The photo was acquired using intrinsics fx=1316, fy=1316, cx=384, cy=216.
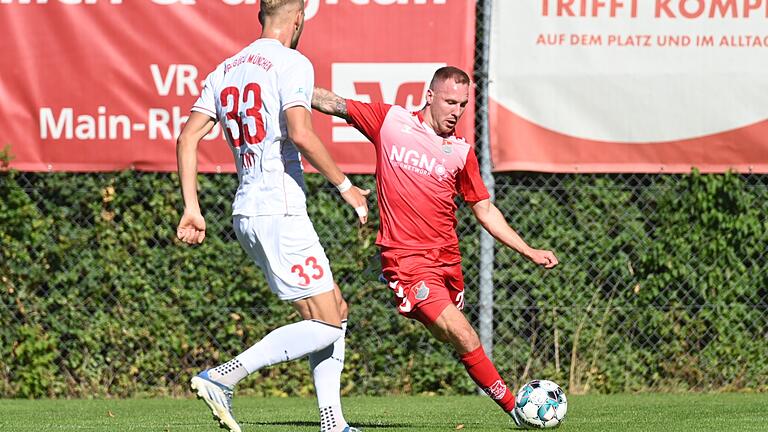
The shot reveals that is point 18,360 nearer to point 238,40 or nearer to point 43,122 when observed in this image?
point 43,122

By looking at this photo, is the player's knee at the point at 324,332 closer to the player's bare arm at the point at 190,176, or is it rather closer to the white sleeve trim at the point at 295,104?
the player's bare arm at the point at 190,176

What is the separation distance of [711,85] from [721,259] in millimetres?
1226

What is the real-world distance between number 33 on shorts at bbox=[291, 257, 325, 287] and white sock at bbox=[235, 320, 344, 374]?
0.59 ft

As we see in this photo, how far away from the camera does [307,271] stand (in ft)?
17.7

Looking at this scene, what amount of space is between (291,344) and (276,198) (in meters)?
0.60

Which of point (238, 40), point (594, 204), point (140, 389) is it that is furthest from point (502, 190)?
point (140, 389)

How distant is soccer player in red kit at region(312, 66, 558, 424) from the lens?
6.73 m

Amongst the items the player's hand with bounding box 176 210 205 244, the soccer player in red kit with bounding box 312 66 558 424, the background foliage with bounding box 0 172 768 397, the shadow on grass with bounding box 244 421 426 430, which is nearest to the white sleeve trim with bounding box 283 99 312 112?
the player's hand with bounding box 176 210 205 244

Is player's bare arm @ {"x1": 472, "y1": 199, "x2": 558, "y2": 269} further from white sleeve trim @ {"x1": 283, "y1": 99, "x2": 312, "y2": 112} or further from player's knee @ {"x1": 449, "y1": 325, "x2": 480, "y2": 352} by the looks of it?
white sleeve trim @ {"x1": 283, "y1": 99, "x2": 312, "y2": 112}

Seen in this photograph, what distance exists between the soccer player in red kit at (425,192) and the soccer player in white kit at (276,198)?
124cm

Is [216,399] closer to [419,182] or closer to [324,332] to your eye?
[324,332]

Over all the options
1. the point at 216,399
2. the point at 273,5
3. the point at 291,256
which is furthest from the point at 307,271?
the point at 273,5

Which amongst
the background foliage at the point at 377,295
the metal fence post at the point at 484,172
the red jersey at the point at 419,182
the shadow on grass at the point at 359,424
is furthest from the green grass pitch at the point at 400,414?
the red jersey at the point at 419,182

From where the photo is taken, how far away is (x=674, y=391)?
30.5 feet
